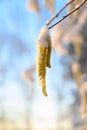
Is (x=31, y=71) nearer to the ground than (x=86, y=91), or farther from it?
farther from it

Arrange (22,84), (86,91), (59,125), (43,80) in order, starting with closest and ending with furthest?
(43,80) < (86,91) < (22,84) < (59,125)

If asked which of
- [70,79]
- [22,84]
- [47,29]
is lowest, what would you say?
[47,29]

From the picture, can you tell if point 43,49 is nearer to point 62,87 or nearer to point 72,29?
point 72,29

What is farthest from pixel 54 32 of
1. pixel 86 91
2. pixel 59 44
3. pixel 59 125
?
pixel 59 125

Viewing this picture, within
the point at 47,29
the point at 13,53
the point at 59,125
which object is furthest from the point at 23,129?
the point at 47,29

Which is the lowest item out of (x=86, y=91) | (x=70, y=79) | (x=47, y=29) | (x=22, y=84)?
(x=47, y=29)

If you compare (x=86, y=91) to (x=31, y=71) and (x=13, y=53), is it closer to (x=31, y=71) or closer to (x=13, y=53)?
(x=31, y=71)

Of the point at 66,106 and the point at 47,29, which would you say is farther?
the point at 66,106

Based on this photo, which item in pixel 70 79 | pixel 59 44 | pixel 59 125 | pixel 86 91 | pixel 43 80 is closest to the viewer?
pixel 43 80

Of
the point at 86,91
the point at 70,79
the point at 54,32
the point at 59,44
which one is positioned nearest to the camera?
the point at 86,91
